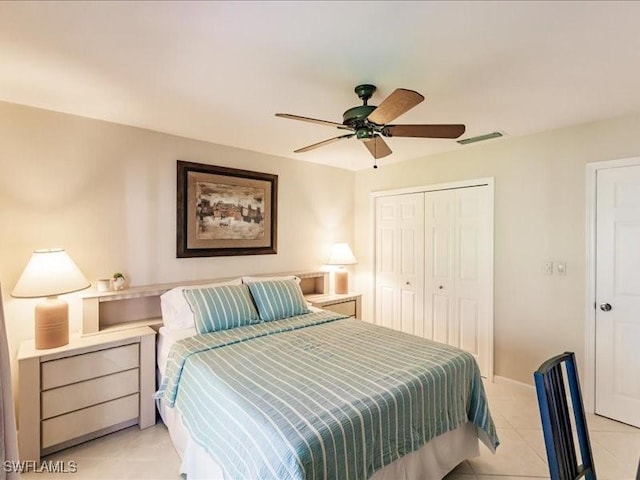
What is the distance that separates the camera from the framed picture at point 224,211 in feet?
10.1

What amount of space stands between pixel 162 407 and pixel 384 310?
9.07 feet

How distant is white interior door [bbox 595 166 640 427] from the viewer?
2451 millimetres

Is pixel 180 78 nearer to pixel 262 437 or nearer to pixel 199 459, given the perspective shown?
pixel 262 437

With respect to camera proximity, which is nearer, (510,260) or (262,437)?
(262,437)

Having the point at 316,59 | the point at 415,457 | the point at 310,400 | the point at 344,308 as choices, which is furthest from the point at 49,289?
the point at 344,308

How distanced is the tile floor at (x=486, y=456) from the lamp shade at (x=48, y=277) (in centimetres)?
108

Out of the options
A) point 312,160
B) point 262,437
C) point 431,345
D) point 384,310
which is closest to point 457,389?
point 431,345

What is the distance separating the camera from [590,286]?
104 inches

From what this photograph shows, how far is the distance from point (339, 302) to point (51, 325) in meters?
2.60

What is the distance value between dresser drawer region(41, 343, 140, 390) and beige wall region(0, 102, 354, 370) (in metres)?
0.51

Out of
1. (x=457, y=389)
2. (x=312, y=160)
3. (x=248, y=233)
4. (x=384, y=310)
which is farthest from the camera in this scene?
(x=384, y=310)

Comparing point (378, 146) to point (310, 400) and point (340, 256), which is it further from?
point (340, 256)

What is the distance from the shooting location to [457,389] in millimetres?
1928

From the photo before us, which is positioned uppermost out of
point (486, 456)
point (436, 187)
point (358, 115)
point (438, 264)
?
point (358, 115)
